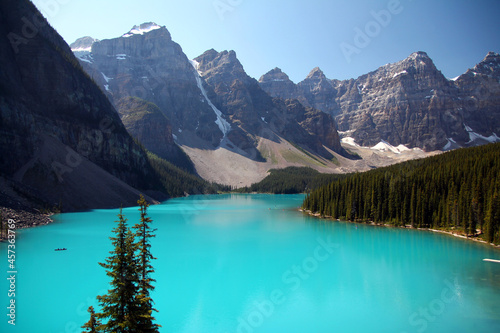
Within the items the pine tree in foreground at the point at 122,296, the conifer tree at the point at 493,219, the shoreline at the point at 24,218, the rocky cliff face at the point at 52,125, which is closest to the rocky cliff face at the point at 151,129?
the rocky cliff face at the point at 52,125

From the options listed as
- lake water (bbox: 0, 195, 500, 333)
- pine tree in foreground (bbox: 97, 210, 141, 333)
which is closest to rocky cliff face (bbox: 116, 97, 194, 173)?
lake water (bbox: 0, 195, 500, 333)

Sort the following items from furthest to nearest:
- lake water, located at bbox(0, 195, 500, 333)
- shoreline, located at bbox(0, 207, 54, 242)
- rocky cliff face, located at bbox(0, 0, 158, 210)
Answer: rocky cliff face, located at bbox(0, 0, 158, 210) < shoreline, located at bbox(0, 207, 54, 242) < lake water, located at bbox(0, 195, 500, 333)

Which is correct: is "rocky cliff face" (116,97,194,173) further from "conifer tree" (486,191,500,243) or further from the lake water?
"conifer tree" (486,191,500,243)

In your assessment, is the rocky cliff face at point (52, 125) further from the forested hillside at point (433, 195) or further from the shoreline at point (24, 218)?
the forested hillside at point (433, 195)

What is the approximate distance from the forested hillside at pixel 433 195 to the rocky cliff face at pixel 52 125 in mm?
57485

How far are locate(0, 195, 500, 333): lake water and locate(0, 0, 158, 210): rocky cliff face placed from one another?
1047 inches

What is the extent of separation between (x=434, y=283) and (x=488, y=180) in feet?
91.5

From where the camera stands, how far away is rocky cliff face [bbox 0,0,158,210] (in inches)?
2643

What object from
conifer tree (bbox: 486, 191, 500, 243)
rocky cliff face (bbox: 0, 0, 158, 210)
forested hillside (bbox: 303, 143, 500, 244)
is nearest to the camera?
conifer tree (bbox: 486, 191, 500, 243)

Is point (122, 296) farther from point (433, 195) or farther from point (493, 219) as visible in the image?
point (433, 195)

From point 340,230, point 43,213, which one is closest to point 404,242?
point 340,230

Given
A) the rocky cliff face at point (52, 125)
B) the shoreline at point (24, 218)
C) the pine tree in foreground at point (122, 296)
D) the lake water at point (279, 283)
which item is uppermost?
the rocky cliff face at point (52, 125)

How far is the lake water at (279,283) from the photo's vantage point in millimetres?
19438

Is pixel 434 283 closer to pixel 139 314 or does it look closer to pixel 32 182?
pixel 139 314
